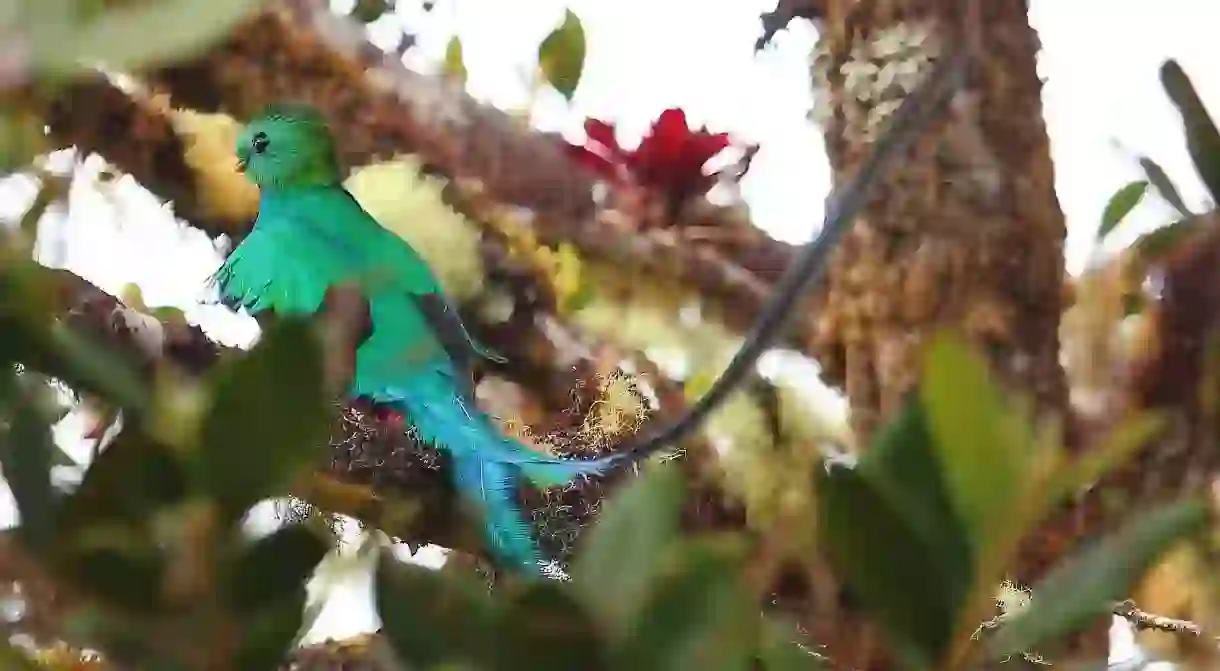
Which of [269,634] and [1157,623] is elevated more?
[1157,623]

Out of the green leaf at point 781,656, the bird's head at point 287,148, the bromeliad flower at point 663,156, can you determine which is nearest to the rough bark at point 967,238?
the bromeliad flower at point 663,156

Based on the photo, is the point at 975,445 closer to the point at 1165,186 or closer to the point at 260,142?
the point at 1165,186

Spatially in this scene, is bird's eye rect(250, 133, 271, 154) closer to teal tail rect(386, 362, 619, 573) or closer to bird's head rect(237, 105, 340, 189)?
bird's head rect(237, 105, 340, 189)

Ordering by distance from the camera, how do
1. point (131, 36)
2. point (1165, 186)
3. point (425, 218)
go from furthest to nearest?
point (425, 218)
point (1165, 186)
point (131, 36)

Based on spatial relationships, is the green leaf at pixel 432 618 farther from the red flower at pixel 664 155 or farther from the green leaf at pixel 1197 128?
the red flower at pixel 664 155

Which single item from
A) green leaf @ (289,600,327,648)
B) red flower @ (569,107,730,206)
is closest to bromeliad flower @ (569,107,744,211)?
red flower @ (569,107,730,206)

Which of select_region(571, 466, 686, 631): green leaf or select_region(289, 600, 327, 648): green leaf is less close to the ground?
select_region(571, 466, 686, 631): green leaf

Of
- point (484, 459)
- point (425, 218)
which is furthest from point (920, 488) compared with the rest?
point (425, 218)
